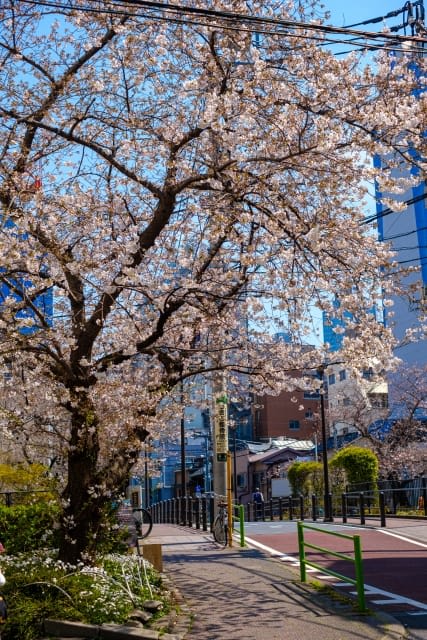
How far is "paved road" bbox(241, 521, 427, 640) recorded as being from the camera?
978 cm

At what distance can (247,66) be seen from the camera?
374 inches

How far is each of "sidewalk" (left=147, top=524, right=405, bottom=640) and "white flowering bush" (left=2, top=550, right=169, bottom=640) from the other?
630 mm

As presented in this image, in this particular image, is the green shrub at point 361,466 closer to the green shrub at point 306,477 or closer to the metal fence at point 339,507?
the metal fence at point 339,507

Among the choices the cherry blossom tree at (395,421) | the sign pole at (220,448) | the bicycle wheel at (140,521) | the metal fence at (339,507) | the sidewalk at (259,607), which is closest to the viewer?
the sidewalk at (259,607)

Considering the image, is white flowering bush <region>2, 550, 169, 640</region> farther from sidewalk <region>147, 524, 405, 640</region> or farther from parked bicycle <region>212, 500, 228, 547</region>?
parked bicycle <region>212, 500, 228, 547</region>

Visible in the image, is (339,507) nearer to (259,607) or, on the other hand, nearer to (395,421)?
(395,421)

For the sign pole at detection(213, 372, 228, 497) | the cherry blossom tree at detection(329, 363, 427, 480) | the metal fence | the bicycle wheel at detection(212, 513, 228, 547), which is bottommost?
the bicycle wheel at detection(212, 513, 228, 547)

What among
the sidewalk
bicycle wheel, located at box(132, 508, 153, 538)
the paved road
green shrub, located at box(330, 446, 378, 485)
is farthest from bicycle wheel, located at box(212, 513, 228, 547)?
green shrub, located at box(330, 446, 378, 485)

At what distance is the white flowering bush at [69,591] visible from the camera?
8.34 metres

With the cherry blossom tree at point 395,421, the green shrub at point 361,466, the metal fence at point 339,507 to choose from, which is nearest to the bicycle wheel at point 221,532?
the metal fence at point 339,507

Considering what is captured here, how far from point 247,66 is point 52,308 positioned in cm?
582

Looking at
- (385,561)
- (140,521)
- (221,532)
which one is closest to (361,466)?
(221,532)

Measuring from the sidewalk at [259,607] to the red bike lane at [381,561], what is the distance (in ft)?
2.53

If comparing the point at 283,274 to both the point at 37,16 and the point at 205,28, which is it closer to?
the point at 205,28
